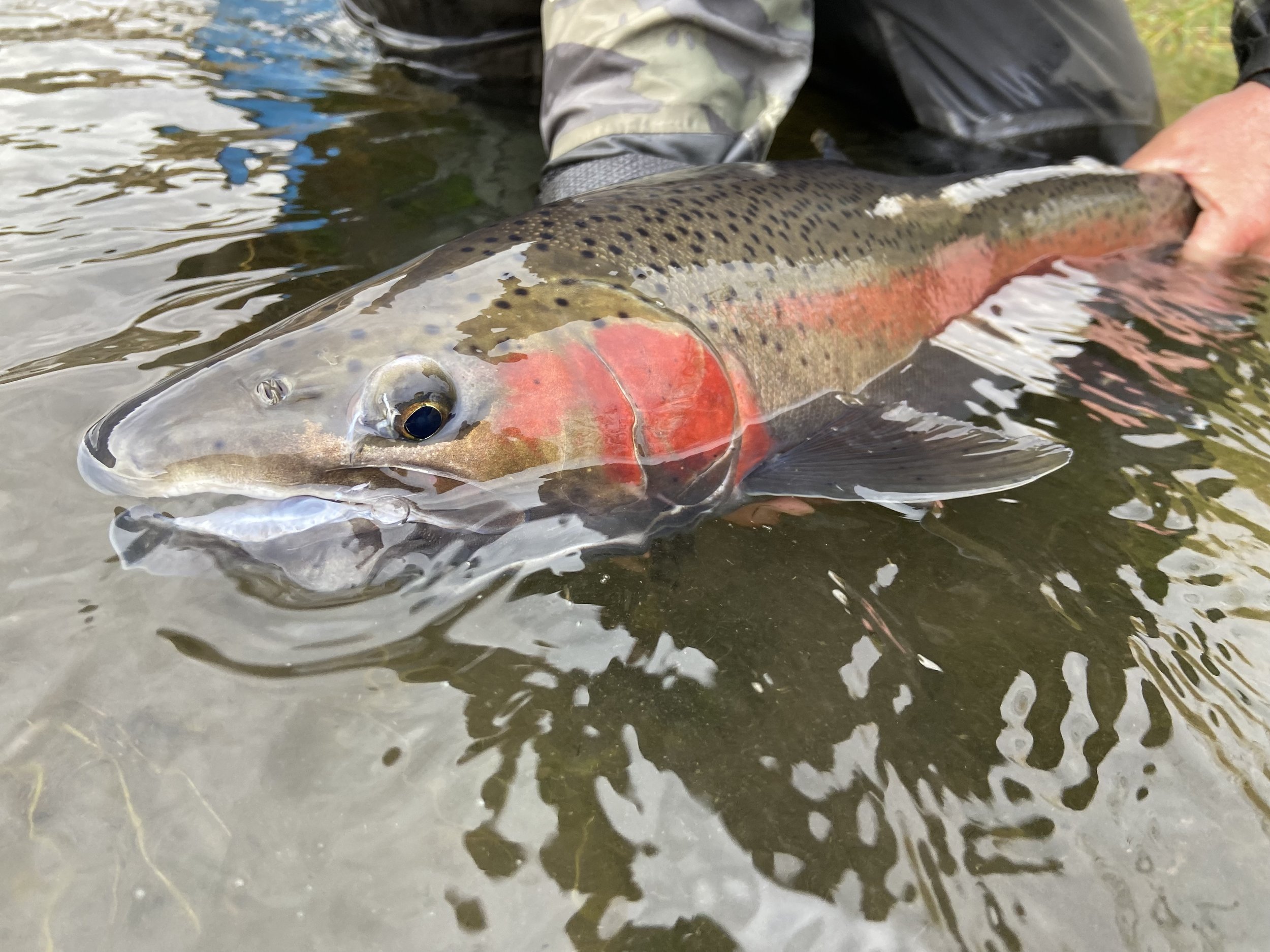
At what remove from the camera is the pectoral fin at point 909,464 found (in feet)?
6.75

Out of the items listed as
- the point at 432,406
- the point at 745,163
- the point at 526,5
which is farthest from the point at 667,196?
the point at 526,5

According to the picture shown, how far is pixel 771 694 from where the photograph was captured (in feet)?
5.48

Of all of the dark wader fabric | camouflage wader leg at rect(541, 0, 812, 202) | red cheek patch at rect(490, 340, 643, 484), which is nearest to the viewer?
red cheek patch at rect(490, 340, 643, 484)

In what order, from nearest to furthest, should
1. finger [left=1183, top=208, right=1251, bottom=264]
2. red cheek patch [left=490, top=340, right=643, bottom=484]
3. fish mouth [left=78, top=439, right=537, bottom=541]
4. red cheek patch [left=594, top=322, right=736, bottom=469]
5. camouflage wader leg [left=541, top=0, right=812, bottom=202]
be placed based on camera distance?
fish mouth [left=78, top=439, right=537, bottom=541] → red cheek patch [left=490, top=340, right=643, bottom=484] → red cheek patch [left=594, top=322, right=736, bottom=469] → camouflage wader leg [left=541, top=0, right=812, bottom=202] → finger [left=1183, top=208, right=1251, bottom=264]

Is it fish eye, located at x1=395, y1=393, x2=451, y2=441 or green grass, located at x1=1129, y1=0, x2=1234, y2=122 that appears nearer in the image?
fish eye, located at x1=395, y1=393, x2=451, y2=441

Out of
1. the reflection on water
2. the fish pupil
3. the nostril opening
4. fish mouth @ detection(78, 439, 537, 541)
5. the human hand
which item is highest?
the human hand

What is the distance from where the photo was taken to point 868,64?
4617 millimetres

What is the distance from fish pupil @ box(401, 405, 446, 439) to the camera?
175cm

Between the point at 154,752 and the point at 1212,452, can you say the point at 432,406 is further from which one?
the point at 1212,452

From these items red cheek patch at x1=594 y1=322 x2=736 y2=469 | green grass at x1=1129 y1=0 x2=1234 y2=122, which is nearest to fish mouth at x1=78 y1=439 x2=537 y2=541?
red cheek patch at x1=594 y1=322 x2=736 y2=469

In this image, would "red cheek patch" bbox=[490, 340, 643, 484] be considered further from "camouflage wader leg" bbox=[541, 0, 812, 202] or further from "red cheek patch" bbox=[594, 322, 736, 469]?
"camouflage wader leg" bbox=[541, 0, 812, 202]

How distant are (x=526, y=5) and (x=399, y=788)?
4048 mm

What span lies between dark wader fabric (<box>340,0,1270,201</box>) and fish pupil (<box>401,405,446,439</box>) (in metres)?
1.45

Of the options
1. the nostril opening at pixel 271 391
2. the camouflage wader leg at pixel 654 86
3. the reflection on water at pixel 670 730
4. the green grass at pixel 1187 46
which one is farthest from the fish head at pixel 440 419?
the green grass at pixel 1187 46
